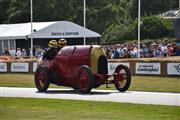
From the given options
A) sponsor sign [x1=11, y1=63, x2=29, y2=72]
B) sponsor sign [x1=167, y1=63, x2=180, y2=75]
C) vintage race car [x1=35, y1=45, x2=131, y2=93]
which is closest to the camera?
vintage race car [x1=35, y1=45, x2=131, y2=93]

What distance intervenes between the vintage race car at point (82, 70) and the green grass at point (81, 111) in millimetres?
3050

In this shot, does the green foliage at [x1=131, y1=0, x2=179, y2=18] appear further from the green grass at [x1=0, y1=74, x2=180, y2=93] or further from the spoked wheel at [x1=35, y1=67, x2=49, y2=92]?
the spoked wheel at [x1=35, y1=67, x2=49, y2=92]

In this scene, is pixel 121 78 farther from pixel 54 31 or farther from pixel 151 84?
pixel 54 31

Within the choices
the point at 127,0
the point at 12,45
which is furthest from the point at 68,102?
the point at 127,0

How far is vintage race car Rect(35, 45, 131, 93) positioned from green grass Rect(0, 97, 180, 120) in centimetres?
305

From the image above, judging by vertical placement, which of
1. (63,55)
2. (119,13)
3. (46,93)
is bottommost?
(46,93)

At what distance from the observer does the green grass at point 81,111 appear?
12141 millimetres

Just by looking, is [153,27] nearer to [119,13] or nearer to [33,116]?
[119,13]

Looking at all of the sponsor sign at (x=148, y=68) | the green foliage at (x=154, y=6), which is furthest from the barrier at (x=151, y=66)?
the green foliage at (x=154, y=6)

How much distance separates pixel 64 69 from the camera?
20031 mm

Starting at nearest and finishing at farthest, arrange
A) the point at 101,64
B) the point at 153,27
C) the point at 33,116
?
the point at 33,116 < the point at 101,64 < the point at 153,27

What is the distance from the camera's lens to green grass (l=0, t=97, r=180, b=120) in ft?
39.8

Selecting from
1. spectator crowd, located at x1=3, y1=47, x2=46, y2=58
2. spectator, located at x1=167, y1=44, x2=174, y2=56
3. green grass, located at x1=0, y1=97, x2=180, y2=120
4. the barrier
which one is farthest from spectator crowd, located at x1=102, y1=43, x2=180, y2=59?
green grass, located at x1=0, y1=97, x2=180, y2=120

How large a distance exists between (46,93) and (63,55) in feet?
4.71
